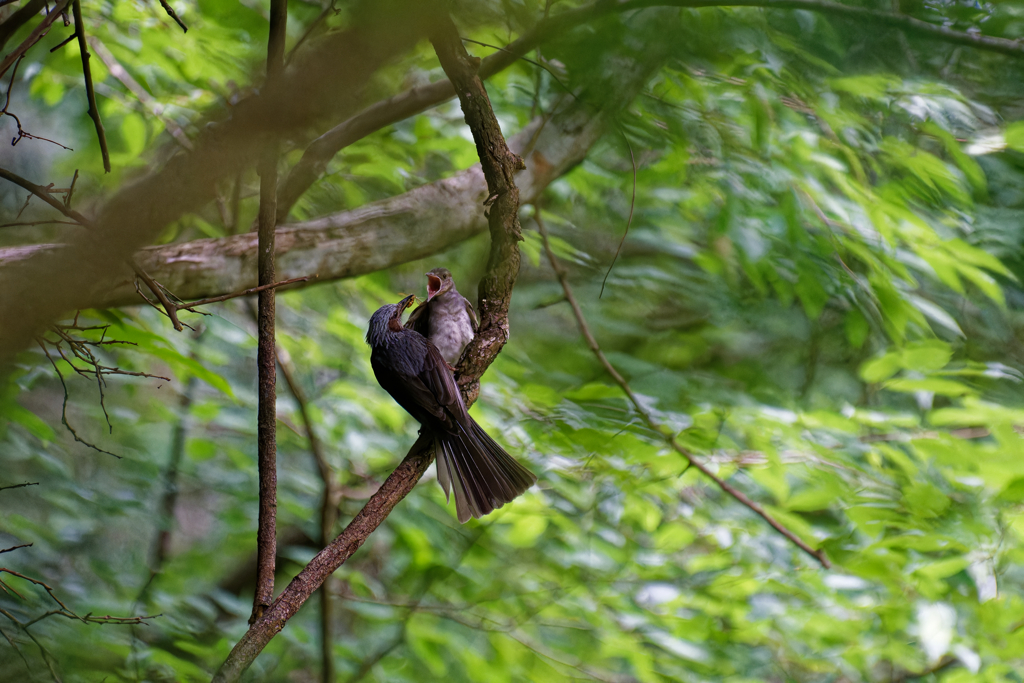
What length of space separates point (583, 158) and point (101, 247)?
2.49m

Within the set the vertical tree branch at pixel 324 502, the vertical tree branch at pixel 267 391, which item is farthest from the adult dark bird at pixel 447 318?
the vertical tree branch at pixel 324 502

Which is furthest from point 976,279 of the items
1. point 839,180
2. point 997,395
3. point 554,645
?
point 554,645

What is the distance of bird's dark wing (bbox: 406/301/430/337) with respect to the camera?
2.51 m

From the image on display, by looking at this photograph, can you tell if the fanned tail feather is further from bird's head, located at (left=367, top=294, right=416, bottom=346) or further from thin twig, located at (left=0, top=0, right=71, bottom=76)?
thin twig, located at (left=0, top=0, right=71, bottom=76)

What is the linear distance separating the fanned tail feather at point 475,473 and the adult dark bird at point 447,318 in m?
0.46

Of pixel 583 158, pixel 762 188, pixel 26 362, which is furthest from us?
pixel 583 158

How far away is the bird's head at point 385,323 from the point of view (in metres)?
2.31

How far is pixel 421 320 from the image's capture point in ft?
8.31

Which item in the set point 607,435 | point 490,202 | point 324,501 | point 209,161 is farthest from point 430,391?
point 324,501

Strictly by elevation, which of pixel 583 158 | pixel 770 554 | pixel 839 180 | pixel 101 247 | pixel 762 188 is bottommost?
pixel 101 247

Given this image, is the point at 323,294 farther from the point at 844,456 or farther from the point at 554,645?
the point at 844,456

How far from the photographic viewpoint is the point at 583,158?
10.3 ft

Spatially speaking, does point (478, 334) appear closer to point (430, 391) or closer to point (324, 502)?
point (430, 391)

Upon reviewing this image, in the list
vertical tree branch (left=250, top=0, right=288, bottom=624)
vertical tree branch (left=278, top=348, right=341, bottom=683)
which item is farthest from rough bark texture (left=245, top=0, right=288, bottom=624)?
vertical tree branch (left=278, top=348, right=341, bottom=683)
